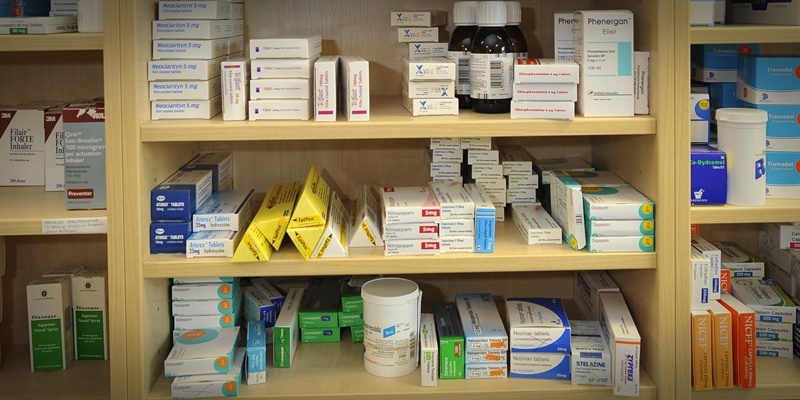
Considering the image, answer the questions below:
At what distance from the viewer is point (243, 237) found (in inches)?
86.7

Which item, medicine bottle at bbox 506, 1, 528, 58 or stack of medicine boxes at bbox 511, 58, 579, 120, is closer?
stack of medicine boxes at bbox 511, 58, 579, 120

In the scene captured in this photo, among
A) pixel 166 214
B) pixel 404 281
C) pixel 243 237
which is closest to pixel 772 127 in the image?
pixel 404 281

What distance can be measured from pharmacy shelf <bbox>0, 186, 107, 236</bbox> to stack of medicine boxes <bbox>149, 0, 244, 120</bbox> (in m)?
0.33

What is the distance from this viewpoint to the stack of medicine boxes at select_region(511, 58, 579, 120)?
2.17 m

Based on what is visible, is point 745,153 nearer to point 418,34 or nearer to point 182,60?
point 418,34

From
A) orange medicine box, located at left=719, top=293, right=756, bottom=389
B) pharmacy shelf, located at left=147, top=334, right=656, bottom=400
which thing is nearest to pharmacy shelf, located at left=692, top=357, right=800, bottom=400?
orange medicine box, located at left=719, top=293, right=756, bottom=389

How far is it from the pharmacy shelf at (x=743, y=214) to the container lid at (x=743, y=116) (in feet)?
0.71

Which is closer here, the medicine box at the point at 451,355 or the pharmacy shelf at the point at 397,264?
the pharmacy shelf at the point at 397,264

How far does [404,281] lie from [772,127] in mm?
1056

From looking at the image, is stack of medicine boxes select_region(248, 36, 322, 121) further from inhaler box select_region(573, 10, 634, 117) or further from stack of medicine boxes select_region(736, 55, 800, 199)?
stack of medicine boxes select_region(736, 55, 800, 199)

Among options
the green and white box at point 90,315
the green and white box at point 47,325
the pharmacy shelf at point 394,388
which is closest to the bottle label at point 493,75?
the pharmacy shelf at point 394,388

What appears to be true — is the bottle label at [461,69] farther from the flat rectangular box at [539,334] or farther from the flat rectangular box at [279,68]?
the flat rectangular box at [539,334]

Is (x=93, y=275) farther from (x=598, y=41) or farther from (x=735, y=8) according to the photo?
(x=735, y=8)

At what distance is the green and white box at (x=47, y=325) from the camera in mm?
2490
